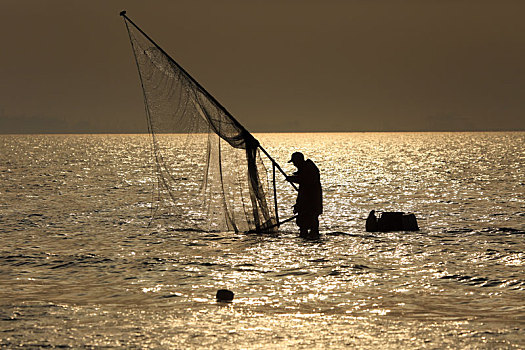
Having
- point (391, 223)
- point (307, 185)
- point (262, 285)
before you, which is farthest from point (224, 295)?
point (391, 223)

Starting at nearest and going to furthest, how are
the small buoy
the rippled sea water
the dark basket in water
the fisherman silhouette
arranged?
the rippled sea water
the small buoy
the fisherman silhouette
the dark basket in water

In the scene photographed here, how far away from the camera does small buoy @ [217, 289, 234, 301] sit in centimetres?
1106

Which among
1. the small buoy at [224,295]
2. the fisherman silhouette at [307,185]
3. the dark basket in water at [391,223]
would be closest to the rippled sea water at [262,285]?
the small buoy at [224,295]

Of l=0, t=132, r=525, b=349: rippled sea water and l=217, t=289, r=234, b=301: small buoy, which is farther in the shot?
l=217, t=289, r=234, b=301: small buoy

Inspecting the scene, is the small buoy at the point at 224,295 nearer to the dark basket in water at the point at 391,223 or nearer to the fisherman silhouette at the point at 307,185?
the fisherman silhouette at the point at 307,185

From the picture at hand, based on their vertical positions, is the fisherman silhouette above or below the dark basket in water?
above

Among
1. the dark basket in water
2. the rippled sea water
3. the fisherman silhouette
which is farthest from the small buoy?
the dark basket in water

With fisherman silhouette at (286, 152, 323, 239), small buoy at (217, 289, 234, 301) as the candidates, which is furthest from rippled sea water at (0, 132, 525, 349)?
fisherman silhouette at (286, 152, 323, 239)

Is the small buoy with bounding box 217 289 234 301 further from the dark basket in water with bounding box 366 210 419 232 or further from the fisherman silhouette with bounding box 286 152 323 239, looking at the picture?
the dark basket in water with bounding box 366 210 419 232

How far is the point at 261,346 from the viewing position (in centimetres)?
813

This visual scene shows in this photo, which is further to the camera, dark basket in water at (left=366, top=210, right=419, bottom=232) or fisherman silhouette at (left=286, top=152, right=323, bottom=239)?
dark basket in water at (left=366, top=210, right=419, bottom=232)

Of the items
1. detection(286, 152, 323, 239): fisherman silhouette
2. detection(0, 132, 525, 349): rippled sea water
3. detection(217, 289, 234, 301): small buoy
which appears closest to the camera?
detection(0, 132, 525, 349): rippled sea water

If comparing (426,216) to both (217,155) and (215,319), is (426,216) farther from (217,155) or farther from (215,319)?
(215,319)

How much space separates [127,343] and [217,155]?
925 centimetres
